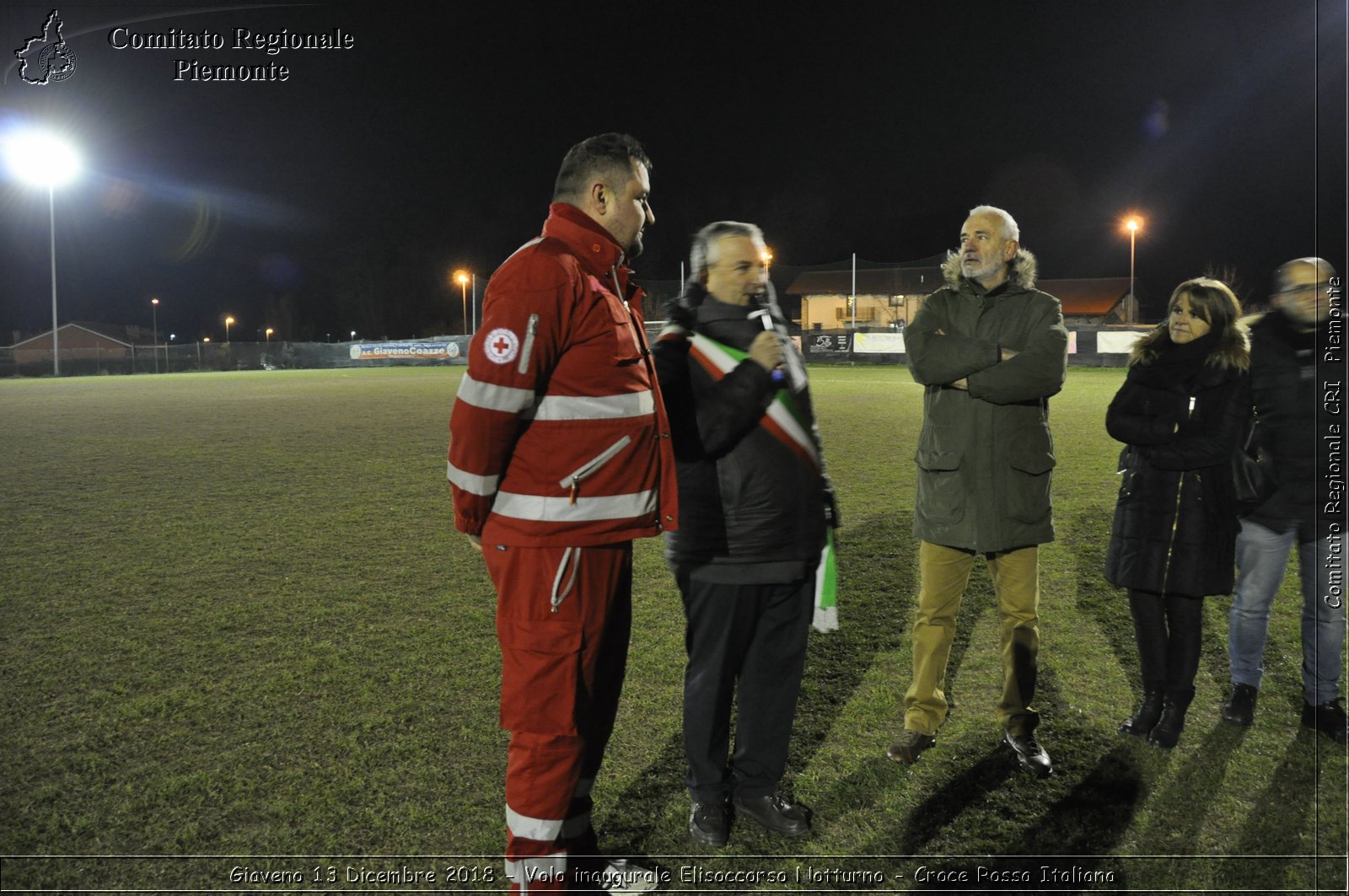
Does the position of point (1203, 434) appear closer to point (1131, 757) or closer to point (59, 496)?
point (1131, 757)

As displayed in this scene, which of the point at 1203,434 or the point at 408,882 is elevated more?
the point at 1203,434

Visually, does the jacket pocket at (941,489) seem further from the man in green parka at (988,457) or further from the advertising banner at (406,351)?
the advertising banner at (406,351)

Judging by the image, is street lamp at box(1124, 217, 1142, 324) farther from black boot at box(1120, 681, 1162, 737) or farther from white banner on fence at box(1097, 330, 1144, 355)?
black boot at box(1120, 681, 1162, 737)

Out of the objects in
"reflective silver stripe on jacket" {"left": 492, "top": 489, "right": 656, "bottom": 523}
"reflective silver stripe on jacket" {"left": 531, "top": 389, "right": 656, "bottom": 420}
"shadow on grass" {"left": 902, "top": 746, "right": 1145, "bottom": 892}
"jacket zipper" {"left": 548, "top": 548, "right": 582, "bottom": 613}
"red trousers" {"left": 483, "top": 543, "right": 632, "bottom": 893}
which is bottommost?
"shadow on grass" {"left": 902, "top": 746, "right": 1145, "bottom": 892}

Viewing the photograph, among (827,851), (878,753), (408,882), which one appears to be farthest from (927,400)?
(408,882)

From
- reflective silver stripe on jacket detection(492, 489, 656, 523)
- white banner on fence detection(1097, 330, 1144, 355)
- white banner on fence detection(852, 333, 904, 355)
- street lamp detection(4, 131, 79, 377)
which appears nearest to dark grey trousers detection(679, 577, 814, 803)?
reflective silver stripe on jacket detection(492, 489, 656, 523)

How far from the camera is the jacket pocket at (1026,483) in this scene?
344 cm

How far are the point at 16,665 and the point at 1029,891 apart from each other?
15.7 feet

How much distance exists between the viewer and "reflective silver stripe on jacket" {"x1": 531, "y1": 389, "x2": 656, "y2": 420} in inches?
92.9

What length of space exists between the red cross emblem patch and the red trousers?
52 cm

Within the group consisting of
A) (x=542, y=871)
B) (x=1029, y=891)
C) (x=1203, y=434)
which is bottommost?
(x=1029, y=891)

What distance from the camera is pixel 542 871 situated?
238 centimetres

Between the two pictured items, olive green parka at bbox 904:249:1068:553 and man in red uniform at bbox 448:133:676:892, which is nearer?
man in red uniform at bbox 448:133:676:892

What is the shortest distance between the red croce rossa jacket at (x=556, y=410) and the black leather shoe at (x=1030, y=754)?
1.95 metres
